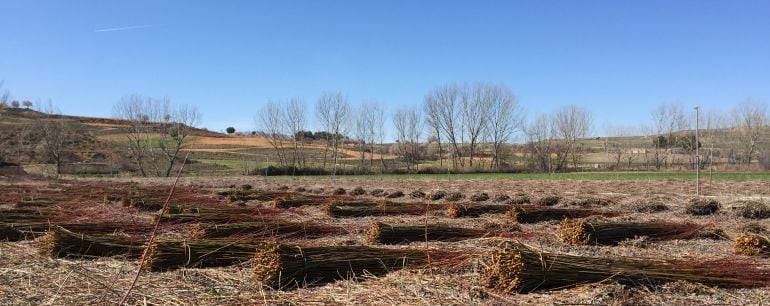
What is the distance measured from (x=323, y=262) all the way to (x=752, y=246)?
520 cm

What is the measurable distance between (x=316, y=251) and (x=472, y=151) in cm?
5671

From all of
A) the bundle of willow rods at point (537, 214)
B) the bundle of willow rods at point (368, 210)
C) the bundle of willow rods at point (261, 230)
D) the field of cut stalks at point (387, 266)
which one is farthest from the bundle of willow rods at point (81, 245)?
the bundle of willow rods at point (537, 214)

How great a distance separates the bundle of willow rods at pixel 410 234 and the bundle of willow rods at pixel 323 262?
146cm

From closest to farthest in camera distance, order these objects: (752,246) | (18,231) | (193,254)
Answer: (193,254), (752,246), (18,231)

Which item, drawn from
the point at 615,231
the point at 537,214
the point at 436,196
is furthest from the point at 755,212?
the point at 436,196

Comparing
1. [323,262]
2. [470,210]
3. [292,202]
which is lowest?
[292,202]

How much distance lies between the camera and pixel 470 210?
436 inches

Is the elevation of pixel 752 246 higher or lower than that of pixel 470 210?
higher

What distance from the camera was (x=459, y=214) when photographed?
10.7 m

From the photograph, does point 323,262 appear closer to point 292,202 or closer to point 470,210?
point 470,210

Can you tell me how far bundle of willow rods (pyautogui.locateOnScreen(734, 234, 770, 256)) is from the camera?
599 cm

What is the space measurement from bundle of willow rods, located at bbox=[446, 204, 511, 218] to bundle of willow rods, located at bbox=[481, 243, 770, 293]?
19.2 ft

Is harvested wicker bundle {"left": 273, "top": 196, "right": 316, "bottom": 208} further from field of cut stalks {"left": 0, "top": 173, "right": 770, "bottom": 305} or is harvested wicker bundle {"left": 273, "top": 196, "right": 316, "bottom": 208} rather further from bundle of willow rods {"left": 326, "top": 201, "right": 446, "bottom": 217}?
field of cut stalks {"left": 0, "top": 173, "right": 770, "bottom": 305}

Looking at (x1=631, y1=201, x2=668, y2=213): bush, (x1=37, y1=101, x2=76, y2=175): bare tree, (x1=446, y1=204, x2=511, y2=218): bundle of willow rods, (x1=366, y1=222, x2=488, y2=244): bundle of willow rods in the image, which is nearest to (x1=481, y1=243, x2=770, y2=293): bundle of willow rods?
(x1=366, y1=222, x2=488, y2=244): bundle of willow rods
